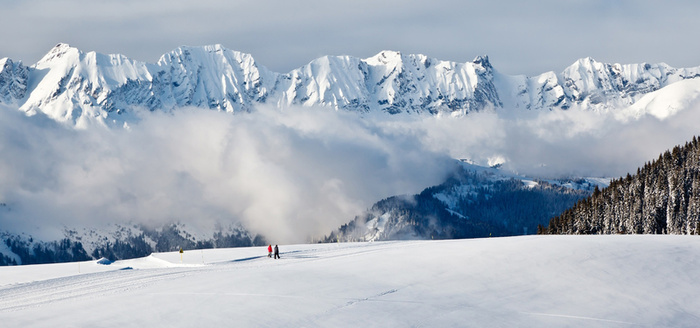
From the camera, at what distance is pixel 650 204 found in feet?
418

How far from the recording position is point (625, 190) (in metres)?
136

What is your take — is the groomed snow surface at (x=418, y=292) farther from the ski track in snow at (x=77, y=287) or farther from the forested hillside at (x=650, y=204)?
the forested hillside at (x=650, y=204)

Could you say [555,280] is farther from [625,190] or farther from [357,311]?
[625,190]

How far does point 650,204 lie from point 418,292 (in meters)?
97.6

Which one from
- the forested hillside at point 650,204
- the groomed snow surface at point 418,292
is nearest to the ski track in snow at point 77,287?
the groomed snow surface at point 418,292

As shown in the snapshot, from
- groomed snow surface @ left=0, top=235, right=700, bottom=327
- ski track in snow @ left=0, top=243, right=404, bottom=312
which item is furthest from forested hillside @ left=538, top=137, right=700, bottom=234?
A: ski track in snow @ left=0, top=243, right=404, bottom=312

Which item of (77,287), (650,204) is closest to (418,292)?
(77,287)

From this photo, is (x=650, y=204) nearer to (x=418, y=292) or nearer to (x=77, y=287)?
(x=418, y=292)

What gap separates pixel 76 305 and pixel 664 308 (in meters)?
34.3

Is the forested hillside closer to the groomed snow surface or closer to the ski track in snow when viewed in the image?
the groomed snow surface

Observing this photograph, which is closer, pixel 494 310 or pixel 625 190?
pixel 494 310

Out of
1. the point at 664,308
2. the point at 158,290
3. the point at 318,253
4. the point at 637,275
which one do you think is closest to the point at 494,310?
the point at 664,308

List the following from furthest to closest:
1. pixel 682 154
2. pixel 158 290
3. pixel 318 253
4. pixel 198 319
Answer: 1. pixel 682 154
2. pixel 318 253
3. pixel 158 290
4. pixel 198 319

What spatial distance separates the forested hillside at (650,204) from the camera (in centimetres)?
12231
